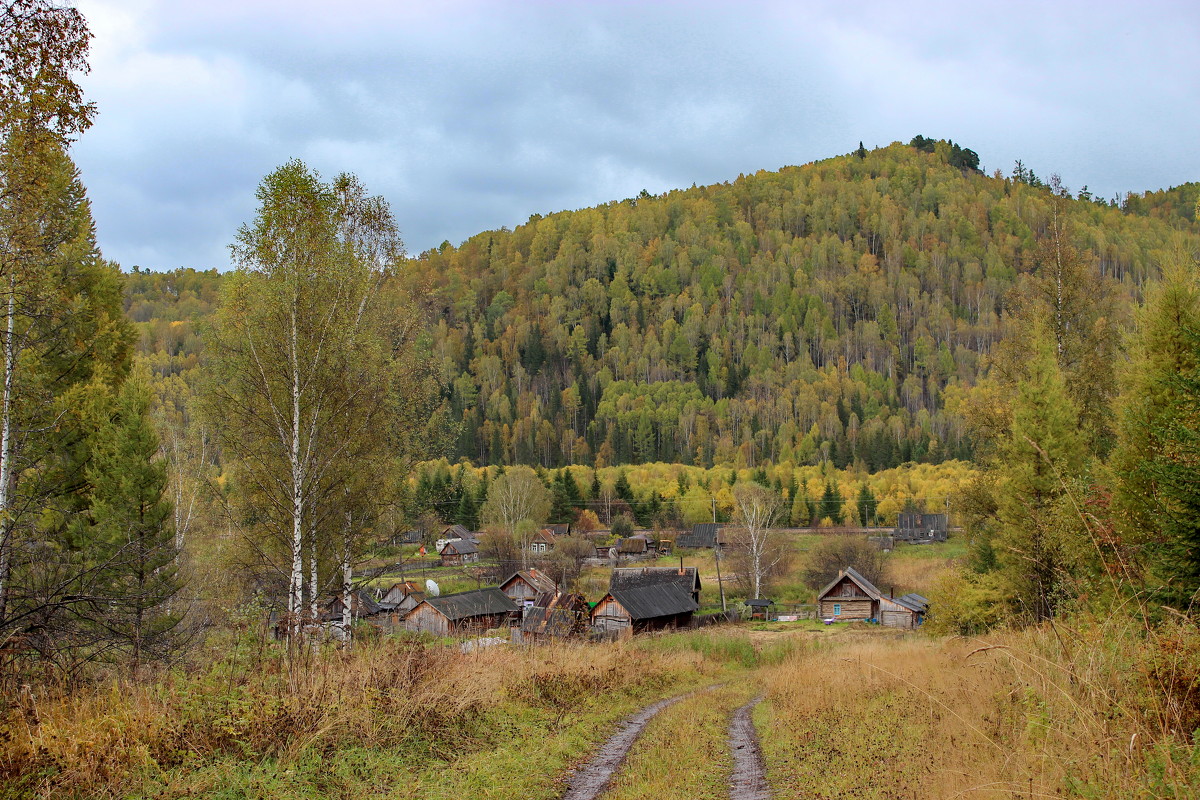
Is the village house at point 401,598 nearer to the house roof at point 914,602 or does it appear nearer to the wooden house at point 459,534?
the house roof at point 914,602

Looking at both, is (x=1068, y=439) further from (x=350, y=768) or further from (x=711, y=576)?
(x=711, y=576)

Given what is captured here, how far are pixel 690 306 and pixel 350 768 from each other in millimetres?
162544

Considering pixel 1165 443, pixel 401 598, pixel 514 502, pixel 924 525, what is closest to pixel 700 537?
pixel 514 502

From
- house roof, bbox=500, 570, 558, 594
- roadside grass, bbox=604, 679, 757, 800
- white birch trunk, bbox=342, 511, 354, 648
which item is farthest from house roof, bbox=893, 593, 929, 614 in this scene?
white birch trunk, bbox=342, 511, 354, 648

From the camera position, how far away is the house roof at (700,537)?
7512cm

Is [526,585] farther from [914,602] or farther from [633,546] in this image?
[633,546]

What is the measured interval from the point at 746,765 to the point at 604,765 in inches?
70.9

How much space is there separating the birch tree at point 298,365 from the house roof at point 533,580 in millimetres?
35591

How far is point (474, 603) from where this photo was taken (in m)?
35.2

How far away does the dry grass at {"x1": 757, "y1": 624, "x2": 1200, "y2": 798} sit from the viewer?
154 inches

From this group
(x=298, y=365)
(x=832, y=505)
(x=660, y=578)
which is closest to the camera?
(x=298, y=365)

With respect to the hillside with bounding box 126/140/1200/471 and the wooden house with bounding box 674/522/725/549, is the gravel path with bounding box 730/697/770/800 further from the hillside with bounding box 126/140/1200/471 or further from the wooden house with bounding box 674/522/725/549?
the hillside with bounding box 126/140/1200/471

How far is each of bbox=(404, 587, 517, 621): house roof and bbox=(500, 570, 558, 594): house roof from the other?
315 inches

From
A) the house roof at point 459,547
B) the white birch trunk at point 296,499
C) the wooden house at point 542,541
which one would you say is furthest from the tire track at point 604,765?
the house roof at point 459,547
